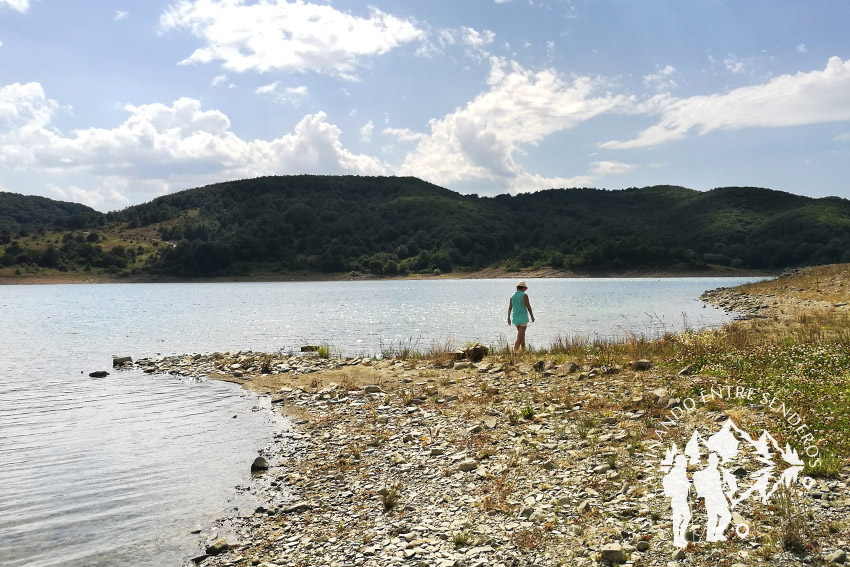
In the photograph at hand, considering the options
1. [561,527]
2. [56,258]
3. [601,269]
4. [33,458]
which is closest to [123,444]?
[33,458]

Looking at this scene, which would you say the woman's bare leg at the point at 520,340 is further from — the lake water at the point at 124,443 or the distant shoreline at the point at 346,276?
the distant shoreline at the point at 346,276

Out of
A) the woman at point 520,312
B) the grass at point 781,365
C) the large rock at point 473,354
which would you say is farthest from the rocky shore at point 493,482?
the woman at point 520,312

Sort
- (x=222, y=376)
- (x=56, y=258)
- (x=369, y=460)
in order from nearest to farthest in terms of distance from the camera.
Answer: (x=369, y=460) → (x=222, y=376) → (x=56, y=258)

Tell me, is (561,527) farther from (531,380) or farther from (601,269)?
(601,269)

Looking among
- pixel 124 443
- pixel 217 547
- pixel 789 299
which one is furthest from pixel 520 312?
pixel 789 299

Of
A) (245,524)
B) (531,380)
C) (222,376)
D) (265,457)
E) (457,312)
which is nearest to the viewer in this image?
(245,524)

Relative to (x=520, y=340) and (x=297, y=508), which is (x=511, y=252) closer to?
(x=520, y=340)

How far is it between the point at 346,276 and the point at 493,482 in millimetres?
172451

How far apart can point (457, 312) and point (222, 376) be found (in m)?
32.6

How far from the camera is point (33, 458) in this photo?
13.0m

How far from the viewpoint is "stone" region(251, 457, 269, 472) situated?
11.6 m

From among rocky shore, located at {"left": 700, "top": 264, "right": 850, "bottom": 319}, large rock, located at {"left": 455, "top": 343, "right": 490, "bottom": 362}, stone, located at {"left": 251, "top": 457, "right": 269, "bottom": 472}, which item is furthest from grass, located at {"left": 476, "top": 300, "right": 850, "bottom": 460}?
rocky shore, located at {"left": 700, "top": 264, "right": 850, "bottom": 319}

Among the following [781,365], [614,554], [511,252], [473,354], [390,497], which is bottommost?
[390,497]

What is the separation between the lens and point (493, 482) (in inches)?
362
